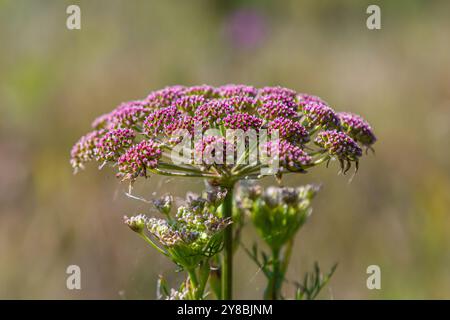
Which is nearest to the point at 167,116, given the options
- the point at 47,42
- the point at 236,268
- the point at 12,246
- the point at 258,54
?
the point at 236,268

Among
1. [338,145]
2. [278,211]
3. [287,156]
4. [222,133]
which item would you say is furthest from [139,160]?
[278,211]

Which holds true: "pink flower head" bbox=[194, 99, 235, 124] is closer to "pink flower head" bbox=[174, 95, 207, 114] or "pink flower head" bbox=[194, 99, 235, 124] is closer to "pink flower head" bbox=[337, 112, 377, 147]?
"pink flower head" bbox=[174, 95, 207, 114]

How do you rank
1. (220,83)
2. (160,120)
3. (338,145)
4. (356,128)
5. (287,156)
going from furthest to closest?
(220,83), (356,128), (160,120), (338,145), (287,156)

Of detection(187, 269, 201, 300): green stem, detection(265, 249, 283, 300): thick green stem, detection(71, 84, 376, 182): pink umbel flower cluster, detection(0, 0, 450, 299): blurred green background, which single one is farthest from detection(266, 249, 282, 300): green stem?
detection(71, 84, 376, 182): pink umbel flower cluster

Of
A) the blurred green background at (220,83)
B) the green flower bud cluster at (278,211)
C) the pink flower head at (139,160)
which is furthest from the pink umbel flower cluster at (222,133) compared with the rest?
the green flower bud cluster at (278,211)

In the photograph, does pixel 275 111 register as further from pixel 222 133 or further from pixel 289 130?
pixel 222 133

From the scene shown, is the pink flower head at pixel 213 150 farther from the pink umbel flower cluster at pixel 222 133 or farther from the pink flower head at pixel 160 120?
the pink flower head at pixel 160 120
